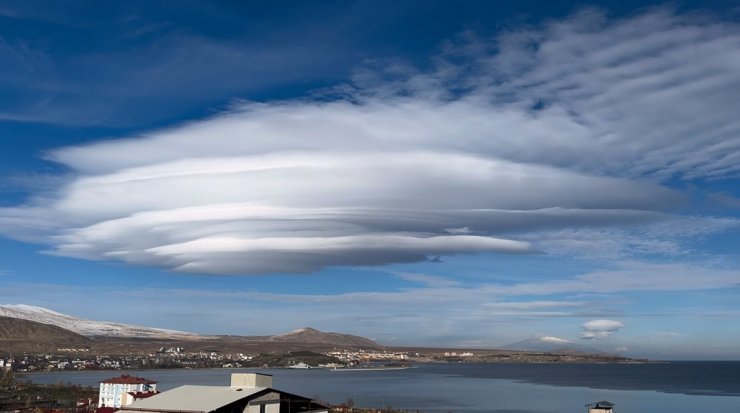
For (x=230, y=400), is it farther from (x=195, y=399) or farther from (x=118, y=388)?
(x=118, y=388)

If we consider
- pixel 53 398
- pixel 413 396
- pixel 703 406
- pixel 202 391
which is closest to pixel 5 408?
pixel 53 398

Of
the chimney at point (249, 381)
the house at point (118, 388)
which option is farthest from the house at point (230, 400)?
the house at point (118, 388)

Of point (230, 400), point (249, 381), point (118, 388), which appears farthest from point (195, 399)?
point (118, 388)

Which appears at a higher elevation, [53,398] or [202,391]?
[202,391]

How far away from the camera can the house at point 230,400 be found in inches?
1009

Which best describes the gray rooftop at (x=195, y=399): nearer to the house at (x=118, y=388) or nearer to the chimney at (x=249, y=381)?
the chimney at (x=249, y=381)

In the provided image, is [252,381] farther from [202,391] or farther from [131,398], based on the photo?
[131,398]

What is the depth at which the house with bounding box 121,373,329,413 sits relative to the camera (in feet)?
84.1

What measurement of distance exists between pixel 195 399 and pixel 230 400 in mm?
1579

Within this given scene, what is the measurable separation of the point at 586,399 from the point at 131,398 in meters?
58.6

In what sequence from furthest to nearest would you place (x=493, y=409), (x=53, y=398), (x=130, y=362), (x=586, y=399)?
(x=130, y=362), (x=586, y=399), (x=493, y=409), (x=53, y=398)

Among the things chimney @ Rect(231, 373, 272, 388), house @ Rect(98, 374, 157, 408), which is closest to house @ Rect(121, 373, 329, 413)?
chimney @ Rect(231, 373, 272, 388)

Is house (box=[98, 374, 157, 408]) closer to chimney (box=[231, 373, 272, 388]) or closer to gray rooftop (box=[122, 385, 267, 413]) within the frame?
gray rooftop (box=[122, 385, 267, 413])

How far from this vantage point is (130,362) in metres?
184
